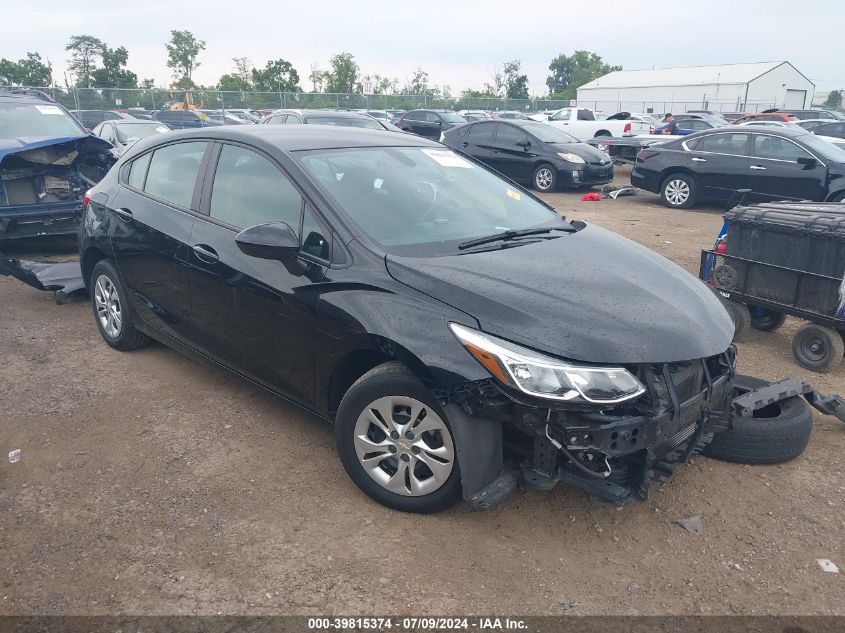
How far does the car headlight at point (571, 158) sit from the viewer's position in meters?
14.2

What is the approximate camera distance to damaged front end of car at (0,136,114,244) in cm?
734

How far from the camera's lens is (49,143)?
7562 mm

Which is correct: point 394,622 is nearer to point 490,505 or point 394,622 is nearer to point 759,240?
point 490,505

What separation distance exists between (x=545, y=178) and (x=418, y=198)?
1136cm

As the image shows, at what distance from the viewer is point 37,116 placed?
8.64m

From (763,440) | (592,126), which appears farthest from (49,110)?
(592,126)

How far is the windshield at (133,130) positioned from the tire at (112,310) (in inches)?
357

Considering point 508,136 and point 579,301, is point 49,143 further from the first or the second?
point 508,136

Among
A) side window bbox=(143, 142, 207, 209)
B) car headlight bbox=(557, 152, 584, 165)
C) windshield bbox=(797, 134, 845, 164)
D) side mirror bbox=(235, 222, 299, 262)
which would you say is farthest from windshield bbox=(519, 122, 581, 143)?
side mirror bbox=(235, 222, 299, 262)

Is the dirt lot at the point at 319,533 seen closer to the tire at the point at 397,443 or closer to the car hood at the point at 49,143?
the tire at the point at 397,443

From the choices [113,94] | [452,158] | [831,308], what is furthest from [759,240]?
[113,94]

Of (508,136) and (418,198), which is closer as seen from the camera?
(418,198)

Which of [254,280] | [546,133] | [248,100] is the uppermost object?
[248,100]

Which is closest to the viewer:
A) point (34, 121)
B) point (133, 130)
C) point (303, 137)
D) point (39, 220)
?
point (303, 137)
